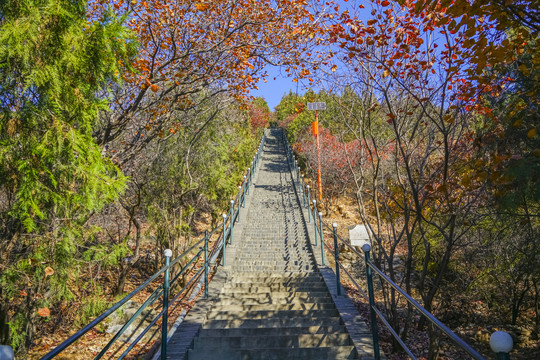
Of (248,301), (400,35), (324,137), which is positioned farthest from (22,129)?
(324,137)

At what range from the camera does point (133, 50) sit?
Answer: 4.68 metres

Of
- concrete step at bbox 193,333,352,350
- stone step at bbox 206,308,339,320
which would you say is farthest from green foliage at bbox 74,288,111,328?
concrete step at bbox 193,333,352,350

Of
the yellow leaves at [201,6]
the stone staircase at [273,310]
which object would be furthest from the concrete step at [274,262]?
the yellow leaves at [201,6]

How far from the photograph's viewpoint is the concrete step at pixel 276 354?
3.29 m

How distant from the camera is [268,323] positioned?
165 inches

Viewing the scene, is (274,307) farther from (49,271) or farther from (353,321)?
(49,271)

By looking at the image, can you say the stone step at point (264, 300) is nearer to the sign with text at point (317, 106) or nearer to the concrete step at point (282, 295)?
the concrete step at point (282, 295)

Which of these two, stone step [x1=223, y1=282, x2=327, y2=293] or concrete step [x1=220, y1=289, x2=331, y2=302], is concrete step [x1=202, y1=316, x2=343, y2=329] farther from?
stone step [x1=223, y1=282, x2=327, y2=293]

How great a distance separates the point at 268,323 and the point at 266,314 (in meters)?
0.38

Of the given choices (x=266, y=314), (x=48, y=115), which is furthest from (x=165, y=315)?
(x=48, y=115)

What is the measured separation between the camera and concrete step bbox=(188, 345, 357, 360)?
329 cm

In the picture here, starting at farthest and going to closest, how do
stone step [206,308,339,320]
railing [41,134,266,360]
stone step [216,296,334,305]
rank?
stone step [216,296,334,305]
stone step [206,308,339,320]
railing [41,134,266,360]

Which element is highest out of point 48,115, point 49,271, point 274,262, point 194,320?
point 48,115

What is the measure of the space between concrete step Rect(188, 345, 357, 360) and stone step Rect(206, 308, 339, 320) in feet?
3.39
